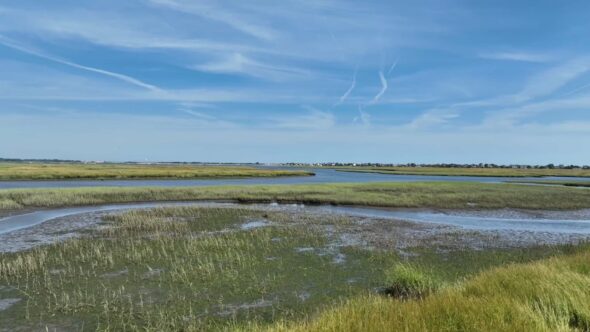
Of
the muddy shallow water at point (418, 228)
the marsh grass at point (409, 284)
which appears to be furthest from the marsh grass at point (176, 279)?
the muddy shallow water at point (418, 228)

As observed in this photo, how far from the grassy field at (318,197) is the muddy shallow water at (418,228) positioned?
3757 mm

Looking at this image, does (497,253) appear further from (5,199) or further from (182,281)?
(5,199)

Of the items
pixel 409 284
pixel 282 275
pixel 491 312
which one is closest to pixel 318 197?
pixel 282 275

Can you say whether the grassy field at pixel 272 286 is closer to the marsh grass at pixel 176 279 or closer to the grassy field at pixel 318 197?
the marsh grass at pixel 176 279

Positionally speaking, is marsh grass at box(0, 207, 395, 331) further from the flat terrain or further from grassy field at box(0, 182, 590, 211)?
grassy field at box(0, 182, 590, 211)

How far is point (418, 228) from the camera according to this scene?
2848 cm

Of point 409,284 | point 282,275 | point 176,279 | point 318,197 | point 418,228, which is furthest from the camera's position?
point 318,197

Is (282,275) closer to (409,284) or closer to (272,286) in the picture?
(272,286)

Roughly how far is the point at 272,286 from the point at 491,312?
8.49 metres

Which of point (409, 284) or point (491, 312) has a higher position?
point (491, 312)

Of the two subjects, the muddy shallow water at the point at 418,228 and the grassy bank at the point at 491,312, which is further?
the muddy shallow water at the point at 418,228

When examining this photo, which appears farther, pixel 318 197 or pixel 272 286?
pixel 318 197

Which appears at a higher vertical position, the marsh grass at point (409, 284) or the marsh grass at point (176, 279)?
the marsh grass at point (409, 284)

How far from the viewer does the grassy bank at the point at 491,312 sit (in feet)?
22.0
